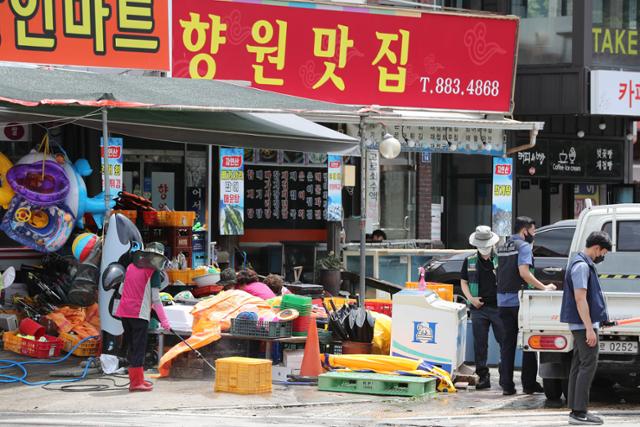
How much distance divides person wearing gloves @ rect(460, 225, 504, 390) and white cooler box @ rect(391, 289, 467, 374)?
0.90ft

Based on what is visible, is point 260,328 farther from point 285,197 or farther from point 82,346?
point 285,197

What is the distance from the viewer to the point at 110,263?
46.3ft

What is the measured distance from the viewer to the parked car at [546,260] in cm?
1806

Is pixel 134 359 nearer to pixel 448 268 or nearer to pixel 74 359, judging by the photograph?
pixel 74 359

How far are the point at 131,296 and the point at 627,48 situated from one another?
61.7 ft

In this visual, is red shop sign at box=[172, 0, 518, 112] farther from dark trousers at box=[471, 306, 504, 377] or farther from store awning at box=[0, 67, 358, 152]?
dark trousers at box=[471, 306, 504, 377]

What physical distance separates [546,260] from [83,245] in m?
7.36

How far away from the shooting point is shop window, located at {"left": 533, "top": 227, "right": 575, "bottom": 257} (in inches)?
746

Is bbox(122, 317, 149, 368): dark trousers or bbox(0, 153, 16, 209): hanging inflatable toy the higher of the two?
bbox(0, 153, 16, 209): hanging inflatable toy

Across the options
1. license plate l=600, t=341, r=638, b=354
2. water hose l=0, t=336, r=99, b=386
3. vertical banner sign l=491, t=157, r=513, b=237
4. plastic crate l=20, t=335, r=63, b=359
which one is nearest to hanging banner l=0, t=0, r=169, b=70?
plastic crate l=20, t=335, r=63, b=359

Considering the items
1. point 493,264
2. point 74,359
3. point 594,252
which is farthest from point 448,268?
point 594,252

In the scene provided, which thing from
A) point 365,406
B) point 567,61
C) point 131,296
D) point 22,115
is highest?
point 567,61

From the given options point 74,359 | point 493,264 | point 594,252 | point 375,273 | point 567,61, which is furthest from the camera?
point 567,61

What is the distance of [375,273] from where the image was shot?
22.1 m
